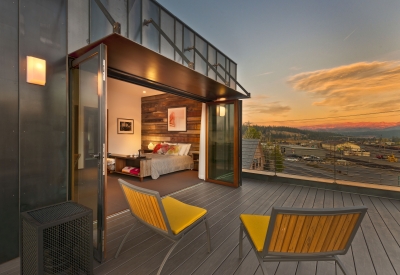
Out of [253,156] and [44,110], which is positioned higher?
[44,110]

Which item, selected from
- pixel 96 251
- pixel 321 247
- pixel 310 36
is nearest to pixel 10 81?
pixel 96 251

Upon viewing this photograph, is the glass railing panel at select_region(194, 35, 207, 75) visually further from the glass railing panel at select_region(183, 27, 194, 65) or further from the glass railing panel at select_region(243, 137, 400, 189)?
the glass railing panel at select_region(243, 137, 400, 189)

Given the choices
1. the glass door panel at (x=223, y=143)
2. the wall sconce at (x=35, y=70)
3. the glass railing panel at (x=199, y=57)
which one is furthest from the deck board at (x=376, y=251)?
the glass railing panel at (x=199, y=57)

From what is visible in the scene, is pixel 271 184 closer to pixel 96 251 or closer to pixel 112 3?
pixel 96 251

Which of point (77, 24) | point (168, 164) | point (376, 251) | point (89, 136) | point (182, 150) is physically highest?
point (77, 24)

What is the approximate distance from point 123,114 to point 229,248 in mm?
6758

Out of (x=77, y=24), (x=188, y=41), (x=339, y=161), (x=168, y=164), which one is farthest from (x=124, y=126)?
(x=339, y=161)

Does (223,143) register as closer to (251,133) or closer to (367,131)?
(251,133)

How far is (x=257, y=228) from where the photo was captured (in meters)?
1.54

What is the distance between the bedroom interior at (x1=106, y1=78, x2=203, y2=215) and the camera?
182 inches

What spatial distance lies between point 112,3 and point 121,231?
123 inches

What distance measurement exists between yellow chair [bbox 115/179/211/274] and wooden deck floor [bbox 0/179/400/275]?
173 mm

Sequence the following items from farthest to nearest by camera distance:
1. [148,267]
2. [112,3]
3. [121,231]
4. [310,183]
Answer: [310,183] → [112,3] → [121,231] → [148,267]

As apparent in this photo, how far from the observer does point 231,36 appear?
5.22 metres
